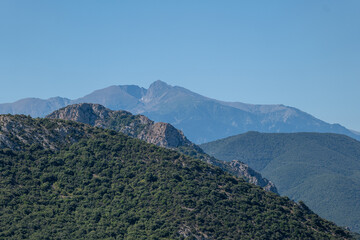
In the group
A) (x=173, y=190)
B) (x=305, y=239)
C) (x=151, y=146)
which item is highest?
(x=151, y=146)

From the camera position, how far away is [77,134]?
514ft

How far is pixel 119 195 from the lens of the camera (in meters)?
131

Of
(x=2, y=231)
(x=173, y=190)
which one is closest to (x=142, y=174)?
(x=173, y=190)

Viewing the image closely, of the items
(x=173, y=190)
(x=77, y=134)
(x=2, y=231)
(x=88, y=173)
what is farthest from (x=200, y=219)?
(x=77, y=134)

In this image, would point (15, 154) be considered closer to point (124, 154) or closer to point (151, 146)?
point (124, 154)

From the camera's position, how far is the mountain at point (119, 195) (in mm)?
116812

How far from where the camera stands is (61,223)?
11662cm

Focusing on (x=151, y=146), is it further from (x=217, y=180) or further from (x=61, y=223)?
(x=61, y=223)

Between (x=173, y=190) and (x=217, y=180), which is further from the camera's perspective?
(x=217, y=180)

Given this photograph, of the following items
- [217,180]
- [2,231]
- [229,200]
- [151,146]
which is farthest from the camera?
[151,146]

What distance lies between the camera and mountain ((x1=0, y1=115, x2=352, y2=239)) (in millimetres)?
116812

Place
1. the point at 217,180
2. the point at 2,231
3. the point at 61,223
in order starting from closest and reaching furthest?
the point at 2,231, the point at 61,223, the point at 217,180

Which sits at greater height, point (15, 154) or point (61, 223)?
point (15, 154)

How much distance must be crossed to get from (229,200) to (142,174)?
22.1 m
